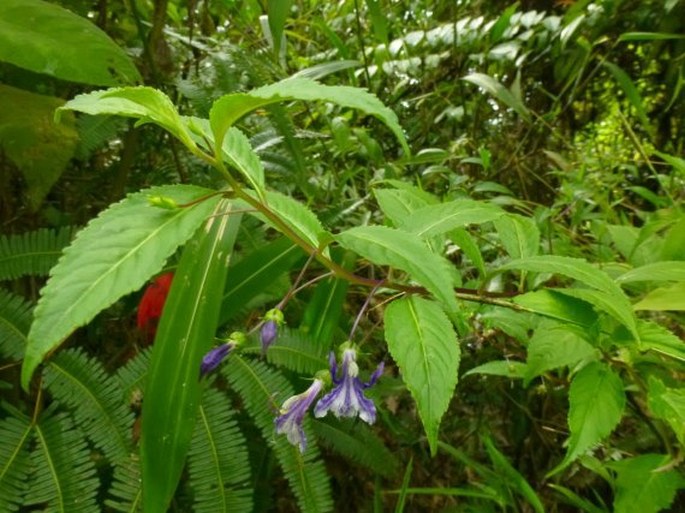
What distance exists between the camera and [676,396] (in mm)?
523

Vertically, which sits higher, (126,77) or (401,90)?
(126,77)

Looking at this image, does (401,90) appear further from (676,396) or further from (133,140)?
(676,396)

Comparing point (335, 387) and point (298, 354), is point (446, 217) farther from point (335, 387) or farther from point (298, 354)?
point (298, 354)

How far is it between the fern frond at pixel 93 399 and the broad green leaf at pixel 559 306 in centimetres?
61

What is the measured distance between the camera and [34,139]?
0.94 m

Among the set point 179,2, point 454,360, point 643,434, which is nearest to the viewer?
point 454,360

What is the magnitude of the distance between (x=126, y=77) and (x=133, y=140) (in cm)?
30

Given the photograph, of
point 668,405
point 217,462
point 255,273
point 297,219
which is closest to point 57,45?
point 255,273

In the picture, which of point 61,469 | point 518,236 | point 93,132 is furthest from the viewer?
point 93,132

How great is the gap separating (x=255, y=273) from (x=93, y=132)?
0.51 meters

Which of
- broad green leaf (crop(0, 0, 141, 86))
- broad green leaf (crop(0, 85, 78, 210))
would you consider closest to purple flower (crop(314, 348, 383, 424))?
broad green leaf (crop(0, 0, 141, 86))

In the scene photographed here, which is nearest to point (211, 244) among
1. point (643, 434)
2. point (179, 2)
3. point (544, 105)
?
point (643, 434)

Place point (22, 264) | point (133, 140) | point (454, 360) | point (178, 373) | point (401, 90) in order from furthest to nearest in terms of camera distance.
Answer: point (401, 90) < point (133, 140) < point (22, 264) < point (178, 373) < point (454, 360)

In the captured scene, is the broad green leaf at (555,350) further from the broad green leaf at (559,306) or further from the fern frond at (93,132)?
the fern frond at (93,132)
